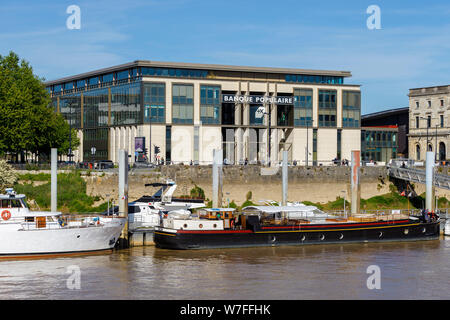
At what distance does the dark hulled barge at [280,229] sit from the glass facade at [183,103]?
112 feet

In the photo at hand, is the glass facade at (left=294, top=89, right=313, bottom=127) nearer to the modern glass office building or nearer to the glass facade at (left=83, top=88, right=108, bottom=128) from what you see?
the modern glass office building

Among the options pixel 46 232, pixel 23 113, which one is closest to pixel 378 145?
pixel 23 113

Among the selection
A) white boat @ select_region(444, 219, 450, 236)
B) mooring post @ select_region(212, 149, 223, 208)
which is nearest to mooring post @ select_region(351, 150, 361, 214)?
white boat @ select_region(444, 219, 450, 236)

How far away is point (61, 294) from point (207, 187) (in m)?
42.0

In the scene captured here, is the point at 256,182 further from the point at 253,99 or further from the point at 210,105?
the point at 253,99

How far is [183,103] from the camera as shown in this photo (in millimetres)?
91250

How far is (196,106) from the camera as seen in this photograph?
92000mm

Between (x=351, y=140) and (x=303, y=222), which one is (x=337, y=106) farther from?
(x=303, y=222)

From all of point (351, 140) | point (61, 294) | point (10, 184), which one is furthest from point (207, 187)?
point (61, 294)

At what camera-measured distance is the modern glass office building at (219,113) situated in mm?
90562

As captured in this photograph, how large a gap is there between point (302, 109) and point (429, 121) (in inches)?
1199

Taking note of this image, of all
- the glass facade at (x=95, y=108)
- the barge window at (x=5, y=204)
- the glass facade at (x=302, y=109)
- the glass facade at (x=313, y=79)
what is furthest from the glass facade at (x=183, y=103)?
the barge window at (x=5, y=204)

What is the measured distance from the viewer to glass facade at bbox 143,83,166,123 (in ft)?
295

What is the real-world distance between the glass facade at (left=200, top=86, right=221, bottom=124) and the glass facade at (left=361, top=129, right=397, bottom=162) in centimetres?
2677
